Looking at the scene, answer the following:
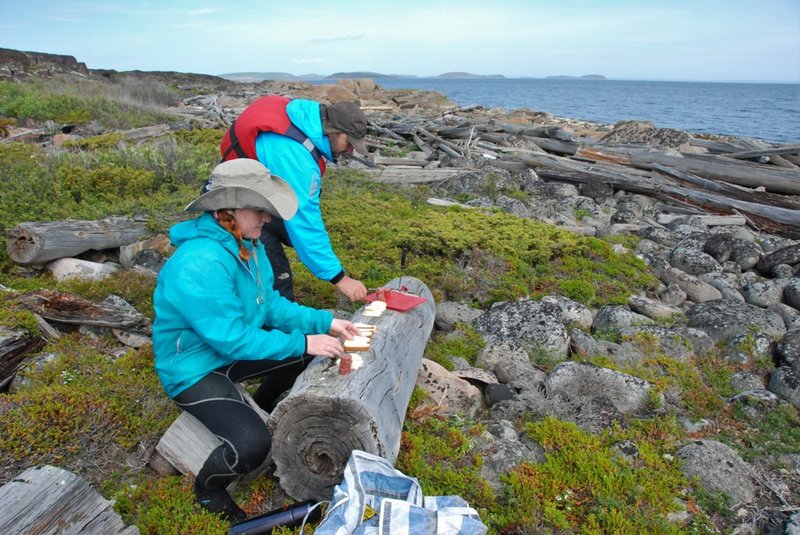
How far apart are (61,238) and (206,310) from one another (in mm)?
5658

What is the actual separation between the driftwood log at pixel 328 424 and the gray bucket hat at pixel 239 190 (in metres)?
1.21

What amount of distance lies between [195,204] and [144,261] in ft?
16.6

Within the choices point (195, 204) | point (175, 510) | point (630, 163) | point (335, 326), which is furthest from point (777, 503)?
point (630, 163)

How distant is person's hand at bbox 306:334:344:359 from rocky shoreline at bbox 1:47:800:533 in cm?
159

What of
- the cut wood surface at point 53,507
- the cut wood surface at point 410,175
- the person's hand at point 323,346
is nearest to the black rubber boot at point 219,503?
the cut wood surface at point 53,507

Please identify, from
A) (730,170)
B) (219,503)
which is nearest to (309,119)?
(219,503)

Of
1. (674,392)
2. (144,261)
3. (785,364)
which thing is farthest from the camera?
(144,261)

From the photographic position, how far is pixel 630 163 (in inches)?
635

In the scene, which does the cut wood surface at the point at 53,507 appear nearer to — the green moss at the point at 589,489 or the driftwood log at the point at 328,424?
the driftwood log at the point at 328,424

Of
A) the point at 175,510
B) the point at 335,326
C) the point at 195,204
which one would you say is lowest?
the point at 175,510

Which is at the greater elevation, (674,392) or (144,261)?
(144,261)

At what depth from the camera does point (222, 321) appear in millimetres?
3559

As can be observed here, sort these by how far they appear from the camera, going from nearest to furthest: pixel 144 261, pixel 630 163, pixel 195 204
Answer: pixel 195 204, pixel 144 261, pixel 630 163

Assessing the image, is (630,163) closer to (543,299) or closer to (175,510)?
(543,299)
